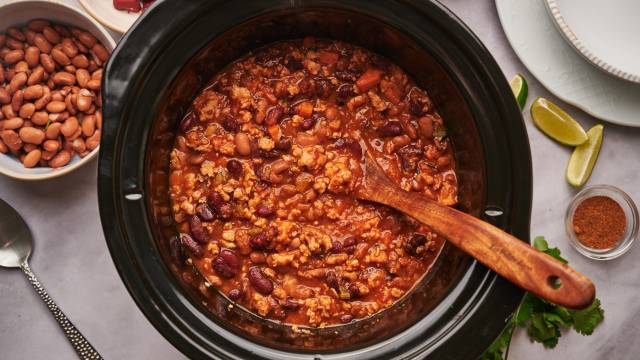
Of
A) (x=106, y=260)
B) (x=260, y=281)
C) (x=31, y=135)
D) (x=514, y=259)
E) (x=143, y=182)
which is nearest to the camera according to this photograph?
(x=514, y=259)

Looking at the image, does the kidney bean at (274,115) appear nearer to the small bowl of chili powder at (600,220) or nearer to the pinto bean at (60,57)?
the pinto bean at (60,57)

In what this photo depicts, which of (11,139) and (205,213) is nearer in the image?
(205,213)

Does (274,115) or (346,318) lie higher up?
(274,115)

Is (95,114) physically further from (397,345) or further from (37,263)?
(397,345)

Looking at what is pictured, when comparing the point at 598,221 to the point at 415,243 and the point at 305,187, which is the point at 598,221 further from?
the point at 305,187

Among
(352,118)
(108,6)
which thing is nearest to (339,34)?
(352,118)

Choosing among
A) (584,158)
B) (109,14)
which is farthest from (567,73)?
(109,14)

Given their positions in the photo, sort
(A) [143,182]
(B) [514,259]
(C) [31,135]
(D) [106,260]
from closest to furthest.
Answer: (B) [514,259] → (A) [143,182] → (C) [31,135] → (D) [106,260]
